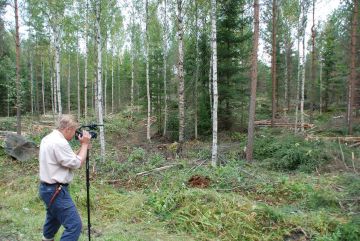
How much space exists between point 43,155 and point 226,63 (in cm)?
1502

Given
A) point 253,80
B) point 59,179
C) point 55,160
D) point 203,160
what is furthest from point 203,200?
point 253,80

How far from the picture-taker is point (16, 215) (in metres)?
6.37

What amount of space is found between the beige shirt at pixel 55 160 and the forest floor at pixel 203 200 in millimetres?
1915

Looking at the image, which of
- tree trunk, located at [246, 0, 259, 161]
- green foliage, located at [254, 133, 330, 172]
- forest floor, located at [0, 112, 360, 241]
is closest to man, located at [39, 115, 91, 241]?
forest floor, located at [0, 112, 360, 241]

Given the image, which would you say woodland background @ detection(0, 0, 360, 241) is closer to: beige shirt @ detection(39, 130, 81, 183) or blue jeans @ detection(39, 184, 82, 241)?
blue jeans @ detection(39, 184, 82, 241)

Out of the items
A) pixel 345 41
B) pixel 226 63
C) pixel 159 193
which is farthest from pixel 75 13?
pixel 345 41

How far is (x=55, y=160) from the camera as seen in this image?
378 cm

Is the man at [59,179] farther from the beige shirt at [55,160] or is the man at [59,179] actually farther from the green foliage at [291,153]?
the green foliage at [291,153]

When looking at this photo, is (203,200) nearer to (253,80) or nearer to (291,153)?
(291,153)

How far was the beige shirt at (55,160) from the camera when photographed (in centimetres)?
374

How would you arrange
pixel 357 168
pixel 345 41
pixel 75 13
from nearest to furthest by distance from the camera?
pixel 357 168
pixel 75 13
pixel 345 41

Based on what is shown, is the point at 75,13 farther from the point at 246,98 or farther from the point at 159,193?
the point at 159,193

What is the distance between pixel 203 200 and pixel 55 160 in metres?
3.64

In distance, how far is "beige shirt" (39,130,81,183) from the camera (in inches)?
147
